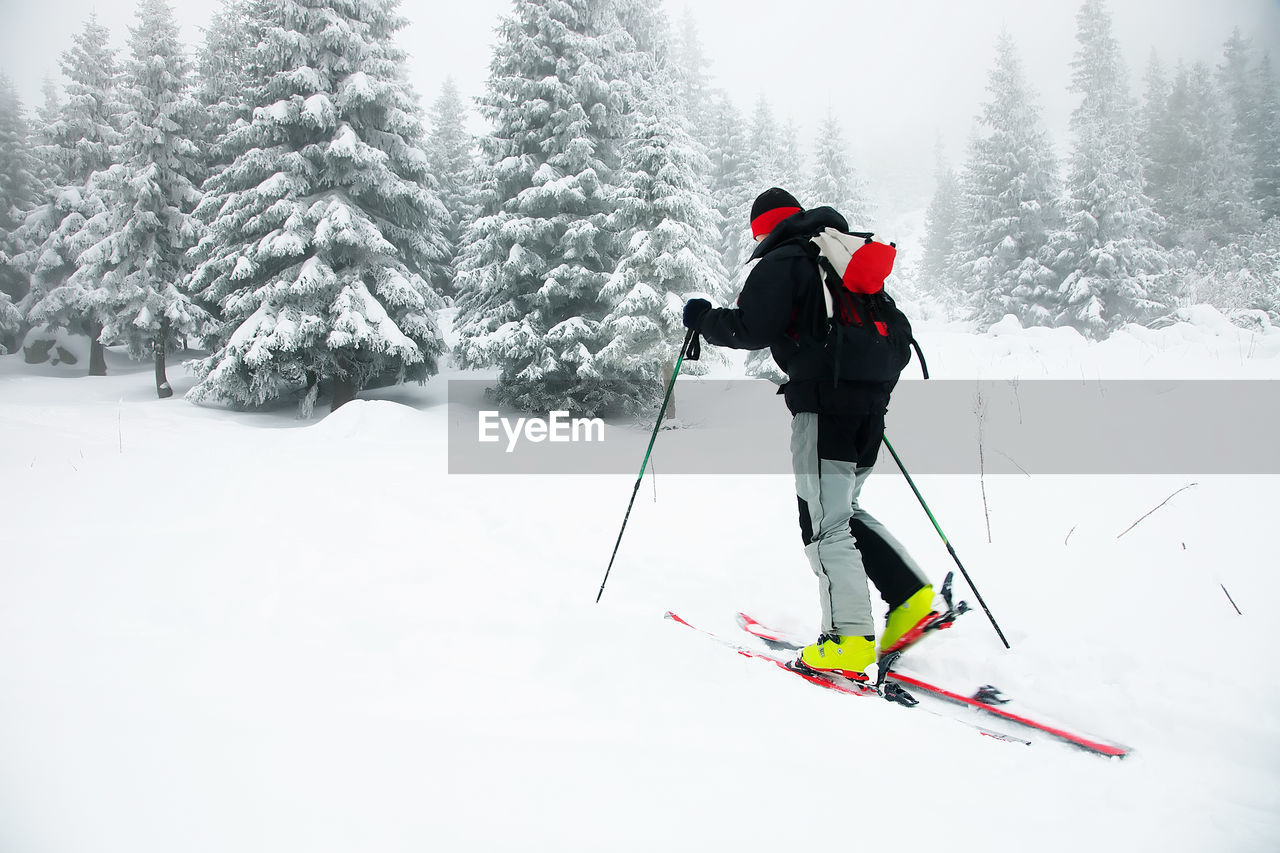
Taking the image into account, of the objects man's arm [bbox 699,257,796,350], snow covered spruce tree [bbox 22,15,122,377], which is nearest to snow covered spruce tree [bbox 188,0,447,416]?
snow covered spruce tree [bbox 22,15,122,377]

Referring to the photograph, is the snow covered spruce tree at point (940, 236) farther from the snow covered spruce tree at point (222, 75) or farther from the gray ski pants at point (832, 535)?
the gray ski pants at point (832, 535)

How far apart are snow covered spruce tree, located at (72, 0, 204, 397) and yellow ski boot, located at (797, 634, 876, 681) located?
68.0 ft

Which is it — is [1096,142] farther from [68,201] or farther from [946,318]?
[68,201]

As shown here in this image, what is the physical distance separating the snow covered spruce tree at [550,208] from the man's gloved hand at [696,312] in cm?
1000

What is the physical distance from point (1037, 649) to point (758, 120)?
77.7 feet

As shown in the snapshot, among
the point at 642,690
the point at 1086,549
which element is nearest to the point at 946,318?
the point at 1086,549

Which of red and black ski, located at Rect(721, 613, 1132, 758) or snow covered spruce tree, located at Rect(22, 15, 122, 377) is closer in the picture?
red and black ski, located at Rect(721, 613, 1132, 758)

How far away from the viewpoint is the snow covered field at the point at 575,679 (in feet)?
5.57

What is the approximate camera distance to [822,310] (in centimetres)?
265

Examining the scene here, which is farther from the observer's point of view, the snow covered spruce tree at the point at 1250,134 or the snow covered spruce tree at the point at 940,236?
the snow covered spruce tree at the point at 940,236

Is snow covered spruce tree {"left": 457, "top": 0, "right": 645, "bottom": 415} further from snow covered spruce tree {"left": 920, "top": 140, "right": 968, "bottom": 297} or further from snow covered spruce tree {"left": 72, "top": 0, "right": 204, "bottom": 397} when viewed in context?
snow covered spruce tree {"left": 920, "top": 140, "right": 968, "bottom": 297}

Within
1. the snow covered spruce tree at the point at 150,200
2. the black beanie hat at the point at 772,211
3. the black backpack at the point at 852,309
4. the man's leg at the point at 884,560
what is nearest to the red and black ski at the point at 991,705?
the man's leg at the point at 884,560

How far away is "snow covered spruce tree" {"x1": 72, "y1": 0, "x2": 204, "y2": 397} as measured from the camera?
57.8 feet
